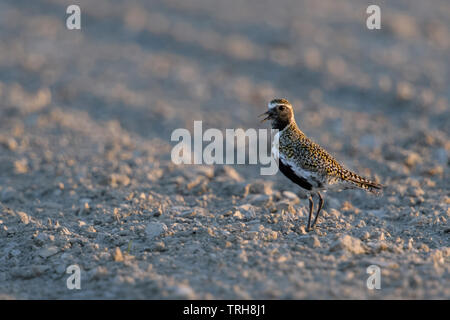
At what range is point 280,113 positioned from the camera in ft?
22.5

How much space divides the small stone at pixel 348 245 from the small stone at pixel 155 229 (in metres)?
2.01

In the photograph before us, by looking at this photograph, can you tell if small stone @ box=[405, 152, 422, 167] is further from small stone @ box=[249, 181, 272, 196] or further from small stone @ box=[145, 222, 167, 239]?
small stone @ box=[145, 222, 167, 239]

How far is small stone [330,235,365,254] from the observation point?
19.4ft

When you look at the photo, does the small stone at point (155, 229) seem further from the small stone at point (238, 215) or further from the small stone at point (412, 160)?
the small stone at point (412, 160)

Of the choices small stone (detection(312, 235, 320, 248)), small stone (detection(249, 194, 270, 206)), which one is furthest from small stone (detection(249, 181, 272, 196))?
small stone (detection(312, 235, 320, 248))

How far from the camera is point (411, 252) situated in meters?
6.08

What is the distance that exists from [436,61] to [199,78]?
241 inches

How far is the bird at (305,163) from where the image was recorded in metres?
6.54

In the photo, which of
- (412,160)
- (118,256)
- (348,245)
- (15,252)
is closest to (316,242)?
(348,245)

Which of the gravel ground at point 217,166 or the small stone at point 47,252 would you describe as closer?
the gravel ground at point 217,166

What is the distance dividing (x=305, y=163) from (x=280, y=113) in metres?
0.75

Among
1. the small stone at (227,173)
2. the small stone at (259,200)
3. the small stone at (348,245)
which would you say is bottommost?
the small stone at (348,245)

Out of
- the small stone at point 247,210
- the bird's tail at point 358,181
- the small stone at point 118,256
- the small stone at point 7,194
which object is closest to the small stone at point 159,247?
the small stone at point 118,256
